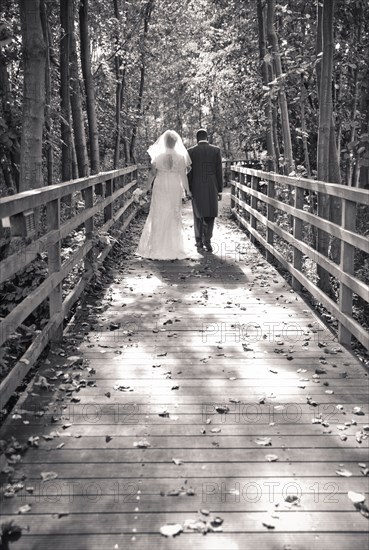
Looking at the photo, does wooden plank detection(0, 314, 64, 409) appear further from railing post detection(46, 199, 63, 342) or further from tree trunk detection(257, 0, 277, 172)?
tree trunk detection(257, 0, 277, 172)

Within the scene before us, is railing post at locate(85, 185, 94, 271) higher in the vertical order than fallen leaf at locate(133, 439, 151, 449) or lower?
higher

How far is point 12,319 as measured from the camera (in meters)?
4.54

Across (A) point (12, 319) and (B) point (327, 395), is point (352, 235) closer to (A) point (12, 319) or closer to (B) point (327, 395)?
(B) point (327, 395)

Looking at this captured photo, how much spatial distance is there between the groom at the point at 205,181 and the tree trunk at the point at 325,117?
3.43 metres

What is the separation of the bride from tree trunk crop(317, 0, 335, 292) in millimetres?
3348

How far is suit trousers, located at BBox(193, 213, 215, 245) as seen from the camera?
12.0m

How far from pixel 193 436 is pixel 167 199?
7.71 meters

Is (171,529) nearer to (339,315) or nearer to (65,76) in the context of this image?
(339,315)

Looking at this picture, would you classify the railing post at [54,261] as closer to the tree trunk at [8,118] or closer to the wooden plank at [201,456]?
the wooden plank at [201,456]

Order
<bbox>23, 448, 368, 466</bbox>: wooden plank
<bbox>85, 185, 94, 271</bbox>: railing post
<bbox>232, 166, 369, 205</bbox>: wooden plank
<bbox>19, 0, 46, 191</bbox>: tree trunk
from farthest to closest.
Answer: <bbox>85, 185, 94, 271</bbox>: railing post < <bbox>19, 0, 46, 191</bbox>: tree trunk < <bbox>232, 166, 369, 205</bbox>: wooden plank < <bbox>23, 448, 368, 466</bbox>: wooden plank

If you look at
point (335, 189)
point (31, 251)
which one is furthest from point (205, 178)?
point (31, 251)

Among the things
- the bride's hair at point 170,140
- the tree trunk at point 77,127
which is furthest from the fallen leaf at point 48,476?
the tree trunk at point 77,127

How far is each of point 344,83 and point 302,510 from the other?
10243 mm

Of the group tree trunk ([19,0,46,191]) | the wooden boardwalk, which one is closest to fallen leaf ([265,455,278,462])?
the wooden boardwalk
